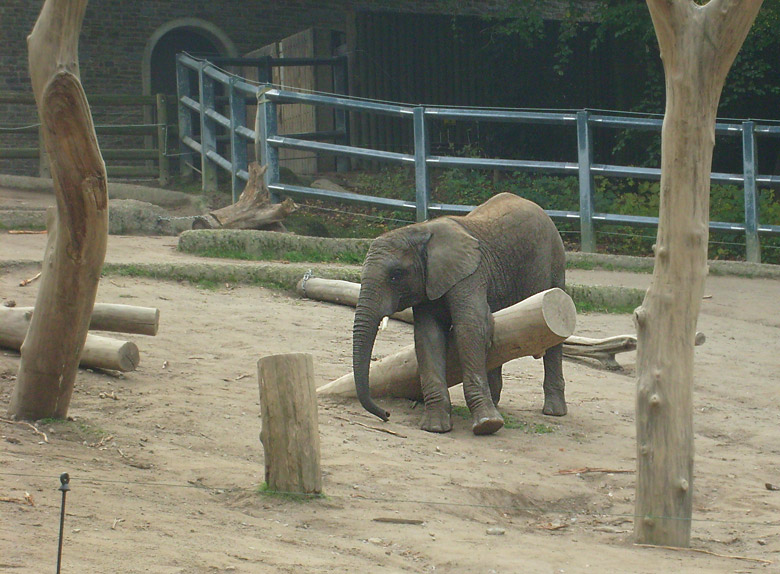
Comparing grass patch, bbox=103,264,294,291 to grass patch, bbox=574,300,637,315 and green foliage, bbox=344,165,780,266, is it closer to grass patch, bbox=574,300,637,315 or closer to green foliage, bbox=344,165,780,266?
grass patch, bbox=574,300,637,315

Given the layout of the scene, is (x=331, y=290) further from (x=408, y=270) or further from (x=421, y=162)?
(x=421, y=162)

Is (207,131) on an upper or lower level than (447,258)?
upper

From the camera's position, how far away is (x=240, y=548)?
13.4ft

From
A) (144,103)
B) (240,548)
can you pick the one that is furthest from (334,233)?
(240,548)

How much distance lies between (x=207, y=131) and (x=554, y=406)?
9.43 m

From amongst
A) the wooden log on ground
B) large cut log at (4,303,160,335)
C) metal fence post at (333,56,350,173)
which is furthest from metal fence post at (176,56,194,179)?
large cut log at (4,303,160,335)

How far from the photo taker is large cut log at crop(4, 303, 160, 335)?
672 cm

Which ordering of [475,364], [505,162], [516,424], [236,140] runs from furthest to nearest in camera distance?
[236,140] → [505,162] → [516,424] → [475,364]

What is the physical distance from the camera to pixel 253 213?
12.2 m

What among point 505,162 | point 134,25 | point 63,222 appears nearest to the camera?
point 63,222

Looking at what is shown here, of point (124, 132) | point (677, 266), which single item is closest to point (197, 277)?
point (677, 266)

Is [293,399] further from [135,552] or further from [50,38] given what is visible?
[50,38]

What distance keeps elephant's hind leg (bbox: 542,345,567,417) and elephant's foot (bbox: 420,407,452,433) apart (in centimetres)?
91

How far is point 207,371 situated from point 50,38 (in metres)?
2.77
